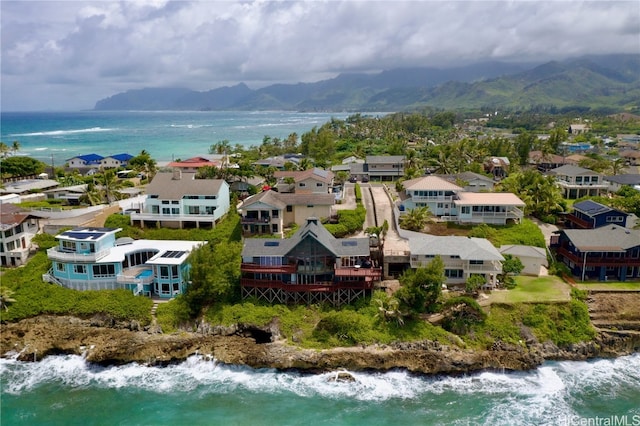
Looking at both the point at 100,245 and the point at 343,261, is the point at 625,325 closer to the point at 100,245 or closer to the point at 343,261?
the point at 343,261

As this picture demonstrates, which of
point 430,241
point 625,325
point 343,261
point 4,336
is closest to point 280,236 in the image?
point 343,261

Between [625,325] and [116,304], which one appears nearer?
[625,325]

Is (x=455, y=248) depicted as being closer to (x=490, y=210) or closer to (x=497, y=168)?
(x=490, y=210)

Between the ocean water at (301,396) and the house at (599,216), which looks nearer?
the ocean water at (301,396)

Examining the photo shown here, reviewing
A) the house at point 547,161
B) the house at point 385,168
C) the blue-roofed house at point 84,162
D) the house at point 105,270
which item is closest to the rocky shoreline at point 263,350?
the house at point 105,270

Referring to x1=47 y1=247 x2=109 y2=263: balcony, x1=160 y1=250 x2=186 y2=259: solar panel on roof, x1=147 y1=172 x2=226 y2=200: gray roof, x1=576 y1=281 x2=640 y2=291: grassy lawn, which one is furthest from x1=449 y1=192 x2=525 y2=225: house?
x1=47 y1=247 x2=109 y2=263: balcony

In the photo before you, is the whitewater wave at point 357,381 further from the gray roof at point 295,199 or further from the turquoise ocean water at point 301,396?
the gray roof at point 295,199
